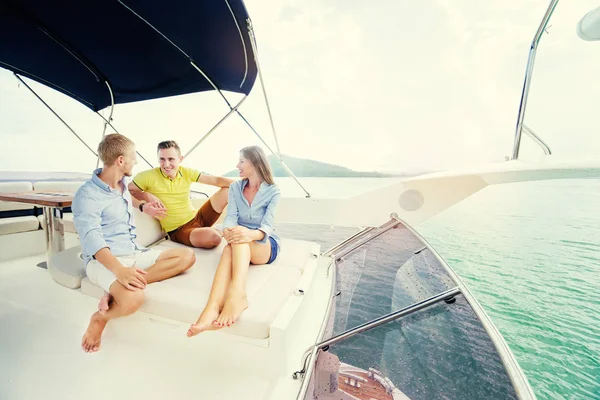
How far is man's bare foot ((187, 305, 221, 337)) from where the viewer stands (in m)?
0.87

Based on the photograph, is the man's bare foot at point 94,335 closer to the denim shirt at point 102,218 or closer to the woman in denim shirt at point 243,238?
the denim shirt at point 102,218

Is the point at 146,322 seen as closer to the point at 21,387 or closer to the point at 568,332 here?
the point at 21,387

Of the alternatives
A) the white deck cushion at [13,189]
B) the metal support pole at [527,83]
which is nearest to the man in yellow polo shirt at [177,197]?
the white deck cushion at [13,189]

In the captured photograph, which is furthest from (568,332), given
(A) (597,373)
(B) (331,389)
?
(B) (331,389)

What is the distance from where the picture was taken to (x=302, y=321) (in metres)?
1.14

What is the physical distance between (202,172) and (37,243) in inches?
67.8

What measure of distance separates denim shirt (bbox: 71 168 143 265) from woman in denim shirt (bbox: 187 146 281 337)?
479 millimetres

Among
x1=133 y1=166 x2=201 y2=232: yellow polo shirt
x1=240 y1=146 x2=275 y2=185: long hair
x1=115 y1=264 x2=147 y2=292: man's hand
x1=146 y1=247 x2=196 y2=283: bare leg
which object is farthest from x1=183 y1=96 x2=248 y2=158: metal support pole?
x1=115 y1=264 x2=147 y2=292: man's hand

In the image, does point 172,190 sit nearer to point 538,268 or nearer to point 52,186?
point 52,186

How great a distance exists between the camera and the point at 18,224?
2117 mm

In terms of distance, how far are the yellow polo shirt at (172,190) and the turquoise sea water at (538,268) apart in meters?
0.86

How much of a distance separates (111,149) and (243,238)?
72 cm

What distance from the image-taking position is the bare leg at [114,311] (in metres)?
1.00

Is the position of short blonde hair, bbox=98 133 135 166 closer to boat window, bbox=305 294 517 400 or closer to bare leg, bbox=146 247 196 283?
bare leg, bbox=146 247 196 283
